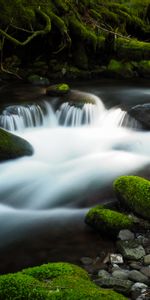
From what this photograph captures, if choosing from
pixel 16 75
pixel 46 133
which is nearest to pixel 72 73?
pixel 16 75

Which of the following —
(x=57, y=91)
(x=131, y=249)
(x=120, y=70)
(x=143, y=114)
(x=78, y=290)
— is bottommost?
(x=131, y=249)

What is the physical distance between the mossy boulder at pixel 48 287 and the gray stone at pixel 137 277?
2.47 ft

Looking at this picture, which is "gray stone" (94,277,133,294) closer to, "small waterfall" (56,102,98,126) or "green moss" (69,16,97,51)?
"small waterfall" (56,102,98,126)

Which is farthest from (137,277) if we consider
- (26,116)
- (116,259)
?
(26,116)

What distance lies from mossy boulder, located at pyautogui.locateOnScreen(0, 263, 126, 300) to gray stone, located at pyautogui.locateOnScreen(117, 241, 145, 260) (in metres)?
1.22

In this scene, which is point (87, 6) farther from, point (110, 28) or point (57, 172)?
point (57, 172)

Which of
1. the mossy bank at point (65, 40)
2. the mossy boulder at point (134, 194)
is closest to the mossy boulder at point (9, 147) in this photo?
the mossy boulder at point (134, 194)

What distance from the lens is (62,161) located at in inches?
371

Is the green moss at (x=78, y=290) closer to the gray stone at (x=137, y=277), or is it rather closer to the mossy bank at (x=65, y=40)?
the gray stone at (x=137, y=277)

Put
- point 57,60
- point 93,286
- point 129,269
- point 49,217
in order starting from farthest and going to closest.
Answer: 1. point 57,60
2. point 49,217
3. point 129,269
4. point 93,286

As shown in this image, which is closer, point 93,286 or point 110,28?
point 93,286

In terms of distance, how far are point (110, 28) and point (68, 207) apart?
1115 cm

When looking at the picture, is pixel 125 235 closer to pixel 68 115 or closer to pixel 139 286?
pixel 139 286

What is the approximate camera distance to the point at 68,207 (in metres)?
7.20
